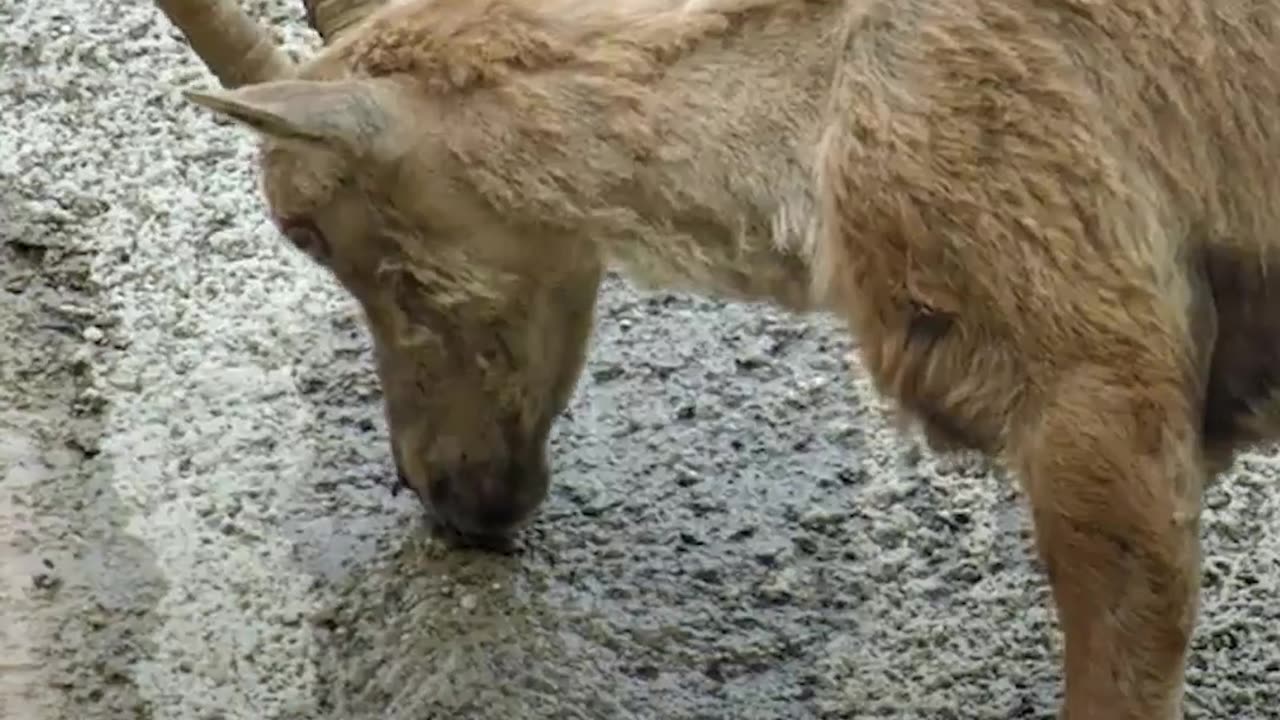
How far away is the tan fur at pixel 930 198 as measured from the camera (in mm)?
2480

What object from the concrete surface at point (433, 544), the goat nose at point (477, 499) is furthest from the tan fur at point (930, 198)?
the concrete surface at point (433, 544)

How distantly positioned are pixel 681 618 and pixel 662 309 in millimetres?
684

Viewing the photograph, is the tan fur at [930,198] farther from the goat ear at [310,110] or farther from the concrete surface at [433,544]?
the concrete surface at [433,544]

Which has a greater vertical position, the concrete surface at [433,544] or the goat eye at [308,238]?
the goat eye at [308,238]

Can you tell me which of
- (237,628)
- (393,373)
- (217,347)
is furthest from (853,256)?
(217,347)

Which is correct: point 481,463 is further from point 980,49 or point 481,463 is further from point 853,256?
point 980,49

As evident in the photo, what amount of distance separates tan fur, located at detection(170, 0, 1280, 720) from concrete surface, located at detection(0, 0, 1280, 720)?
591mm

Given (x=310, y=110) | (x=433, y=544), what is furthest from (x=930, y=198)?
(x=433, y=544)

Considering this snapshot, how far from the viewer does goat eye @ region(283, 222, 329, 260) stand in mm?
2811

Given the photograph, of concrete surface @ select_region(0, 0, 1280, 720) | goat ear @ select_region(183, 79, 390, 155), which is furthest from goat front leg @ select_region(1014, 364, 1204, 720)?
goat ear @ select_region(183, 79, 390, 155)

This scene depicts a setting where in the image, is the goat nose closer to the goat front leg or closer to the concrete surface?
the concrete surface

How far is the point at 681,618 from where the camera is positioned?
330 cm

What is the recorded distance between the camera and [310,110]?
2.57 m

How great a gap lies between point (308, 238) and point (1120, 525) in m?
1.06
